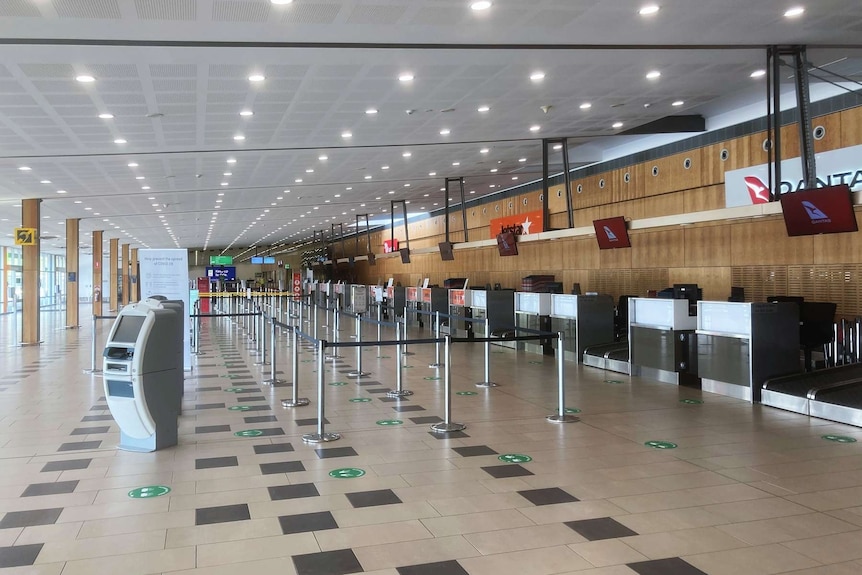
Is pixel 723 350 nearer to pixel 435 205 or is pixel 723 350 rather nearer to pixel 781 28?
pixel 781 28

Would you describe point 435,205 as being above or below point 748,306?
above

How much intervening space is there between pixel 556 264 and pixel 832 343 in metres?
10.1

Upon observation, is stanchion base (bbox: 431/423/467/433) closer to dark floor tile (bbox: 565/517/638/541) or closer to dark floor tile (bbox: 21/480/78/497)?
dark floor tile (bbox: 565/517/638/541)

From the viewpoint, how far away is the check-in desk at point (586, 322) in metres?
13.2

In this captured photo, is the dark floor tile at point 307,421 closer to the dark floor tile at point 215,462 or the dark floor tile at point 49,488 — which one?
the dark floor tile at point 215,462

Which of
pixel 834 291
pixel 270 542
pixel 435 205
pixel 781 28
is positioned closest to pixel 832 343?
pixel 834 291

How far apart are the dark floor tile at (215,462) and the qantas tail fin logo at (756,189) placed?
35.1ft

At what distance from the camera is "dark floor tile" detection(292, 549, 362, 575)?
358 centimetres

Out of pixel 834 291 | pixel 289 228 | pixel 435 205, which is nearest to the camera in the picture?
pixel 834 291

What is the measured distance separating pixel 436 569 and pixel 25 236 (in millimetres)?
19084

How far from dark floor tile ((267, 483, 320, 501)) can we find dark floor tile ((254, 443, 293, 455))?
1141 millimetres

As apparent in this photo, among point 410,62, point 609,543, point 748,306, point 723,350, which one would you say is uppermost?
point 410,62

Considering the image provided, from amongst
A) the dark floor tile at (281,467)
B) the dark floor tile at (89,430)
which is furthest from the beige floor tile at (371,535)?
the dark floor tile at (89,430)

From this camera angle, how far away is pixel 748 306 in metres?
8.90
